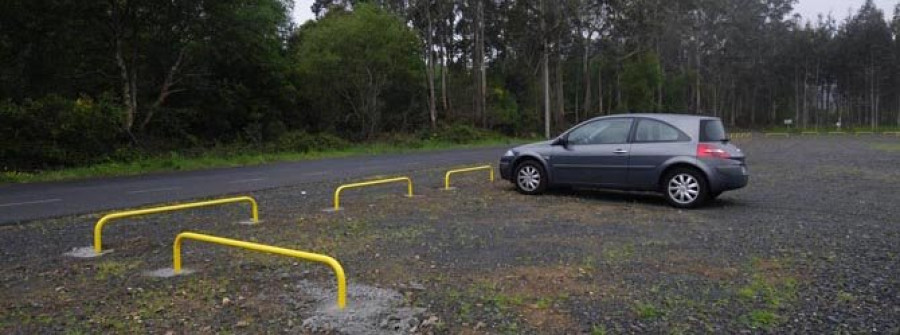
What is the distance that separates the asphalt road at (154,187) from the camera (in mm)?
10742

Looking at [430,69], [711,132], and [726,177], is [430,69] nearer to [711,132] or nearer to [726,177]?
[711,132]

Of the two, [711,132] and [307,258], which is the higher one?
[711,132]

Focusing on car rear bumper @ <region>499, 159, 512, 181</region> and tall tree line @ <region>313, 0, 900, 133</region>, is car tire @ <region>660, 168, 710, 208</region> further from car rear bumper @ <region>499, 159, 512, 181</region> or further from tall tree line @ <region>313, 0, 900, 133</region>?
tall tree line @ <region>313, 0, 900, 133</region>

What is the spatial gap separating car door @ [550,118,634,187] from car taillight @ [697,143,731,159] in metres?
1.11

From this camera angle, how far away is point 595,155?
35.2ft

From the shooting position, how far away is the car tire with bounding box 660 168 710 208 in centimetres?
987

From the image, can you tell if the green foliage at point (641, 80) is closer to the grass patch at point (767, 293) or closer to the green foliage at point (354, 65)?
the green foliage at point (354, 65)

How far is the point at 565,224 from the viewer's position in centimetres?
851

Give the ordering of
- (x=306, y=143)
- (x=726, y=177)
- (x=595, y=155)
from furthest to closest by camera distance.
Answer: (x=306, y=143) → (x=595, y=155) → (x=726, y=177)

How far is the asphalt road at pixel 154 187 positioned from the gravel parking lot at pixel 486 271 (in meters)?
1.64

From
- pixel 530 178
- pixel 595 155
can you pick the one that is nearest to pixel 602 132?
pixel 595 155

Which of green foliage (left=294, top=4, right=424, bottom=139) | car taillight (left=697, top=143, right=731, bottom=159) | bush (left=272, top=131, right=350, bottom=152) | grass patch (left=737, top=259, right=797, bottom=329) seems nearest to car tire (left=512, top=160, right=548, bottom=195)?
car taillight (left=697, top=143, right=731, bottom=159)

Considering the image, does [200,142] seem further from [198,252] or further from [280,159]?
[198,252]

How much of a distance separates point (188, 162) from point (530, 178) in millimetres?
13510
